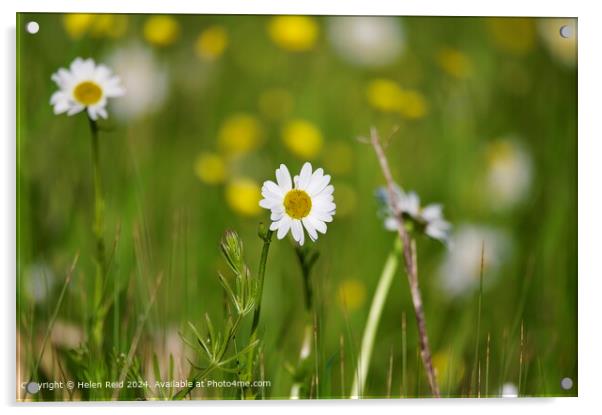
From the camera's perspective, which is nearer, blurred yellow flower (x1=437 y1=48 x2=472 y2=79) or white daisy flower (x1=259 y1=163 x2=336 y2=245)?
white daisy flower (x1=259 y1=163 x2=336 y2=245)

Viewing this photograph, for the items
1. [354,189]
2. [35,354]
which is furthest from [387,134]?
[35,354]

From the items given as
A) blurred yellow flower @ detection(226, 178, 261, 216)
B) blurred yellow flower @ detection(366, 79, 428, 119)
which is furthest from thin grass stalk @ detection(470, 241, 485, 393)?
blurred yellow flower @ detection(226, 178, 261, 216)

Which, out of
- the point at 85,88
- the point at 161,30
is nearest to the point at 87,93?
the point at 85,88

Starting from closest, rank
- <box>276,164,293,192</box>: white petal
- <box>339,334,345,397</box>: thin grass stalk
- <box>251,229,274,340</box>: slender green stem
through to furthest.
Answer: <box>251,229,274,340</box>: slender green stem → <box>276,164,293,192</box>: white petal → <box>339,334,345,397</box>: thin grass stalk

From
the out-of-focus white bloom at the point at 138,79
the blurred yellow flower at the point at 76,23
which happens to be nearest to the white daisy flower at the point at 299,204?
the out-of-focus white bloom at the point at 138,79

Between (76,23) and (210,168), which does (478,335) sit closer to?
(210,168)

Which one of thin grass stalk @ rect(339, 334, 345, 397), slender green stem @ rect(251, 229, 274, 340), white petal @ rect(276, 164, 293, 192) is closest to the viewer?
slender green stem @ rect(251, 229, 274, 340)

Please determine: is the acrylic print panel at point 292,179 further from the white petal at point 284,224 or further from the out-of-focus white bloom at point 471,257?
the white petal at point 284,224

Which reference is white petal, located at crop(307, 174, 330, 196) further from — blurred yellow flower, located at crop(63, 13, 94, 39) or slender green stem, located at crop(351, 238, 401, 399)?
blurred yellow flower, located at crop(63, 13, 94, 39)
